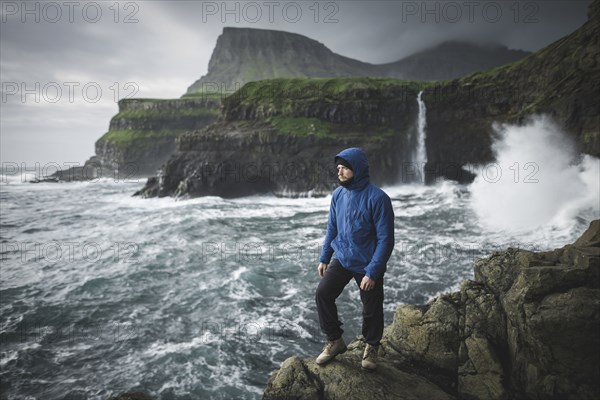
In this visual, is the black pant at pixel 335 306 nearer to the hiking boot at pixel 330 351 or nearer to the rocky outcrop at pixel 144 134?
the hiking boot at pixel 330 351

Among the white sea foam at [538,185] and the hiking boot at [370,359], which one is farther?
the white sea foam at [538,185]

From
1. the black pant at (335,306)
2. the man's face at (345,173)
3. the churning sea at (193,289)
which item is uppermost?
the man's face at (345,173)

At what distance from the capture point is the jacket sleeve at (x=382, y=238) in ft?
15.1

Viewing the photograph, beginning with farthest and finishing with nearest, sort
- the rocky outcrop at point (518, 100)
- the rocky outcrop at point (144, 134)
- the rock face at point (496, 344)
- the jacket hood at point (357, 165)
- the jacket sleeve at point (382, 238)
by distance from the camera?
the rocky outcrop at point (144, 134), the rocky outcrop at point (518, 100), the jacket hood at point (357, 165), the jacket sleeve at point (382, 238), the rock face at point (496, 344)

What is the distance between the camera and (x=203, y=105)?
11925 cm

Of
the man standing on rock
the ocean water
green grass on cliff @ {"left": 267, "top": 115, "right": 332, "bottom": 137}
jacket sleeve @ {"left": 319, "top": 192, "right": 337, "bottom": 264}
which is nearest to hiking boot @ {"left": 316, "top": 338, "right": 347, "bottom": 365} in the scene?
the man standing on rock

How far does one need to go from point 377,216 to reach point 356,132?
43884mm

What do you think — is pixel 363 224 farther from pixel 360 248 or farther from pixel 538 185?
pixel 538 185

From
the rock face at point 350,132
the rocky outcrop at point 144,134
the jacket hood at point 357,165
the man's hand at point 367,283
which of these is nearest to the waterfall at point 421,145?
the rock face at point 350,132

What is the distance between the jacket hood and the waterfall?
44.1m

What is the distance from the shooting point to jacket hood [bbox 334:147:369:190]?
4.90 meters

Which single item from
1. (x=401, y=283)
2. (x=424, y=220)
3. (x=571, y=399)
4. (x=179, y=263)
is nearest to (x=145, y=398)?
(x=571, y=399)

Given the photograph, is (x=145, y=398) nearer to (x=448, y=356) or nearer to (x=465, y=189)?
(x=448, y=356)

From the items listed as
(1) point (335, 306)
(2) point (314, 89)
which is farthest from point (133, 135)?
(1) point (335, 306)
